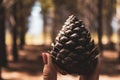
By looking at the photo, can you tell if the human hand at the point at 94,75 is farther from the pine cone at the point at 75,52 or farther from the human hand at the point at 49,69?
the human hand at the point at 49,69

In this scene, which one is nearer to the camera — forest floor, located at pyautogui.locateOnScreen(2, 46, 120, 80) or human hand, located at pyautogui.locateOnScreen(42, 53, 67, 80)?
human hand, located at pyautogui.locateOnScreen(42, 53, 67, 80)

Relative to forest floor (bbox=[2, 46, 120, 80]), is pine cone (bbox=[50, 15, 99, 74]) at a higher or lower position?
lower

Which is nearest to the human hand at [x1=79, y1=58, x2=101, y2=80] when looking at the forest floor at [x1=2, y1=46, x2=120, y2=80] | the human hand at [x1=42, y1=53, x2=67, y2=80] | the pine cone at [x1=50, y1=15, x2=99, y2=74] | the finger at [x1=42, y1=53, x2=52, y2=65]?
the pine cone at [x1=50, y1=15, x2=99, y2=74]

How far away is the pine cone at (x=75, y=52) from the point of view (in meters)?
3.07

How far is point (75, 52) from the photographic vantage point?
308cm

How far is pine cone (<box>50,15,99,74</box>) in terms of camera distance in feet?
10.1

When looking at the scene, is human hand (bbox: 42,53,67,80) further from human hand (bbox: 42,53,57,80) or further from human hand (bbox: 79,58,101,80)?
human hand (bbox: 79,58,101,80)

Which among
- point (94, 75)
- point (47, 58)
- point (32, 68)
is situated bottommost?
point (94, 75)

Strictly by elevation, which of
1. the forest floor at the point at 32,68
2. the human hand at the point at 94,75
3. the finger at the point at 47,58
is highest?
the forest floor at the point at 32,68

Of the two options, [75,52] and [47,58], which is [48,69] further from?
[75,52]

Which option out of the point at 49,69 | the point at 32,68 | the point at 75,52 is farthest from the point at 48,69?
the point at 32,68

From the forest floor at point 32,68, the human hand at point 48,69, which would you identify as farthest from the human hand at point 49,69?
the forest floor at point 32,68

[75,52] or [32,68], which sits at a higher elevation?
[32,68]

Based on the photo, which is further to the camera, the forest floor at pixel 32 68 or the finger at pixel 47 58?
the forest floor at pixel 32 68
